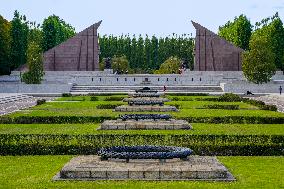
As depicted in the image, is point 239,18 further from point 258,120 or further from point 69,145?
point 69,145

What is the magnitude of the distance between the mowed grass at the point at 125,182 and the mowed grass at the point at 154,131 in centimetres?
510

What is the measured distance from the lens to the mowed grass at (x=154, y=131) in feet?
63.6

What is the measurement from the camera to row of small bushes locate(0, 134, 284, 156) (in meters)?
14.7

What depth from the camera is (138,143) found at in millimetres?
15742

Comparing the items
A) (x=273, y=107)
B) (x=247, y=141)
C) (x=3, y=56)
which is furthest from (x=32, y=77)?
(x=247, y=141)

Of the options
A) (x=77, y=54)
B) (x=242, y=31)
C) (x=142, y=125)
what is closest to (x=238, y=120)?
(x=142, y=125)

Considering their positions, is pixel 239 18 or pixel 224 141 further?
pixel 239 18

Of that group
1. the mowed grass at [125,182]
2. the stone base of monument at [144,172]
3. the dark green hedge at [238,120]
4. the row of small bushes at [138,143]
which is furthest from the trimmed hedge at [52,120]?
the stone base of monument at [144,172]

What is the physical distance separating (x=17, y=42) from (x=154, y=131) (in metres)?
48.0

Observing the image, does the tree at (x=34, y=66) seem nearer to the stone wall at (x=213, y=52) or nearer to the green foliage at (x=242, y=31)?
the stone wall at (x=213, y=52)

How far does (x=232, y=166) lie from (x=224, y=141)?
3064 mm

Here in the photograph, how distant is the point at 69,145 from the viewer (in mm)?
14844

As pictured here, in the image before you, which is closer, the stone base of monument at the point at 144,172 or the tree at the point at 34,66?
the stone base of monument at the point at 144,172

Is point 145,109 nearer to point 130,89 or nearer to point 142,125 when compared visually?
point 142,125
